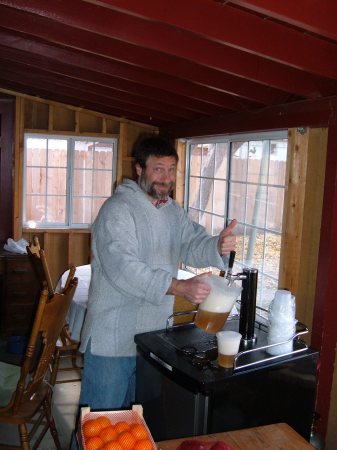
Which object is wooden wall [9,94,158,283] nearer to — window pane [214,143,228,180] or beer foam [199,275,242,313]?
window pane [214,143,228,180]

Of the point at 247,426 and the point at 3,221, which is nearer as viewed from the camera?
the point at 247,426

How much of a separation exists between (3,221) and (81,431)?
4269mm

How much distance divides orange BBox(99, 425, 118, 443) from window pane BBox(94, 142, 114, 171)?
14.3ft

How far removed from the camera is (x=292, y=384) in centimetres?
195

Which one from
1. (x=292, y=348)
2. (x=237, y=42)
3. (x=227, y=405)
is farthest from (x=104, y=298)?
(x=237, y=42)

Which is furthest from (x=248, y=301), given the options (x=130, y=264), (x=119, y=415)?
(x=119, y=415)

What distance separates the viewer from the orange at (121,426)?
4.68 ft

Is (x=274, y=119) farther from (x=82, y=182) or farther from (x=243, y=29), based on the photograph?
(x=82, y=182)

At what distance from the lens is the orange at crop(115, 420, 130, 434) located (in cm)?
143

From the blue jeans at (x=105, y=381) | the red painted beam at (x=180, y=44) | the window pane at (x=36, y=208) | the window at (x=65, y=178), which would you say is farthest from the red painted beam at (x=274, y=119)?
the window pane at (x=36, y=208)

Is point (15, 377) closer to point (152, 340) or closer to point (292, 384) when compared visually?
point (152, 340)

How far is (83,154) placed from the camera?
18.1 ft

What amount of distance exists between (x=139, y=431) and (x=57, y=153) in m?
4.42

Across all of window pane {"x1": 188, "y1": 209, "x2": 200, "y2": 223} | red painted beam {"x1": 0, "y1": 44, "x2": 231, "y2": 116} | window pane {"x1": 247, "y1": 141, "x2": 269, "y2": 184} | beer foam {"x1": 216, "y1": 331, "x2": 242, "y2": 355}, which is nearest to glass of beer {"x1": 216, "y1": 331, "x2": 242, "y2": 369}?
beer foam {"x1": 216, "y1": 331, "x2": 242, "y2": 355}
